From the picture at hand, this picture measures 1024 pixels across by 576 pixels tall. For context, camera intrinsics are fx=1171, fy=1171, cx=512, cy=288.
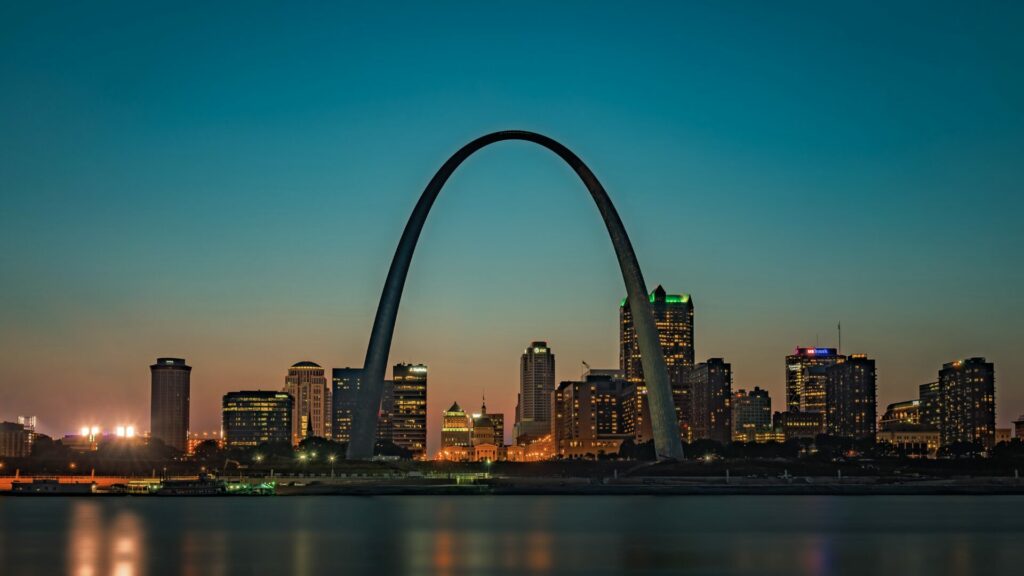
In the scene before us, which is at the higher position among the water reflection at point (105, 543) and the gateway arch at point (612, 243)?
the gateway arch at point (612, 243)

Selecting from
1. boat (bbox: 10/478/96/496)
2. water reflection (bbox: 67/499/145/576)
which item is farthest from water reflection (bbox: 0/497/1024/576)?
boat (bbox: 10/478/96/496)

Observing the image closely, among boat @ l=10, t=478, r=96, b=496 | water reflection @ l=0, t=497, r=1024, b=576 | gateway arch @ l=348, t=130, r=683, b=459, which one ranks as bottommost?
boat @ l=10, t=478, r=96, b=496

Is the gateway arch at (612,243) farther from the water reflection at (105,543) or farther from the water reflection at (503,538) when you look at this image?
the water reflection at (105,543)

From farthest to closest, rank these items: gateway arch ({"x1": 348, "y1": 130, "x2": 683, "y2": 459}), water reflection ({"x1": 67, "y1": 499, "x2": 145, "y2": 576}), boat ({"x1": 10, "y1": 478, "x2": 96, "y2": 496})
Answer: boat ({"x1": 10, "y1": 478, "x2": 96, "y2": 496})
gateway arch ({"x1": 348, "y1": 130, "x2": 683, "y2": 459})
water reflection ({"x1": 67, "y1": 499, "x2": 145, "y2": 576})

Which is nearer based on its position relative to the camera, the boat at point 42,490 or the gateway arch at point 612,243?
the gateway arch at point 612,243

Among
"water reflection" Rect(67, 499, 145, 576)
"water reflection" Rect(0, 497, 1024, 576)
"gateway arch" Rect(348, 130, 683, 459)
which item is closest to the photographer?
"water reflection" Rect(67, 499, 145, 576)

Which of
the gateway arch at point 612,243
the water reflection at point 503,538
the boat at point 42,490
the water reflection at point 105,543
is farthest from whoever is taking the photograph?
the boat at point 42,490

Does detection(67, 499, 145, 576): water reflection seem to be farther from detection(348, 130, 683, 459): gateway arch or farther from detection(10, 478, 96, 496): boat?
detection(10, 478, 96, 496): boat

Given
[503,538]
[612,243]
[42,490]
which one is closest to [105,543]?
[503,538]

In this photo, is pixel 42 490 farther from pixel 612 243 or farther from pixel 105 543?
pixel 105 543

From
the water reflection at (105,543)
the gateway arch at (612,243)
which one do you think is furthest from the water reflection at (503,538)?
the gateway arch at (612,243)
